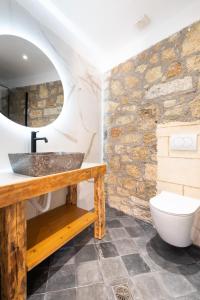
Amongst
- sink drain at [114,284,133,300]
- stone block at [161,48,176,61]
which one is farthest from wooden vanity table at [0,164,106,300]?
stone block at [161,48,176,61]

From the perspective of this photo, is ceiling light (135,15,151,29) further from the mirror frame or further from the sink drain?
the sink drain

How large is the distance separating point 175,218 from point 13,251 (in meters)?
1.09

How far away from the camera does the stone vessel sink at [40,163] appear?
103 cm

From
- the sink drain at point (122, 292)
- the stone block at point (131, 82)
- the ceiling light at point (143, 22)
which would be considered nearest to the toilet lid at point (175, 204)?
the sink drain at point (122, 292)

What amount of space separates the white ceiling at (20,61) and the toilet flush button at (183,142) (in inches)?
58.2

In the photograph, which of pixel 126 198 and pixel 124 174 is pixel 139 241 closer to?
pixel 126 198

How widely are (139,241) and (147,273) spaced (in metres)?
0.40

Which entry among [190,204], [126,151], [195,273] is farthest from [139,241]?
[126,151]

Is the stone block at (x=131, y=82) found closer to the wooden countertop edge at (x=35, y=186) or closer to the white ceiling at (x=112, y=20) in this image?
the white ceiling at (x=112, y=20)

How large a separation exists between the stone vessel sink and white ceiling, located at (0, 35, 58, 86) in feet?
2.29

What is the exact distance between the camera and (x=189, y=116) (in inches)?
60.3

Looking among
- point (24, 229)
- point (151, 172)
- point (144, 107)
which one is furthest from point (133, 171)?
point (24, 229)

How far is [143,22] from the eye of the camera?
1.73 meters

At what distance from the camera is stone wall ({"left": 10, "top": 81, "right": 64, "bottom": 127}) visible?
1.36 metres
